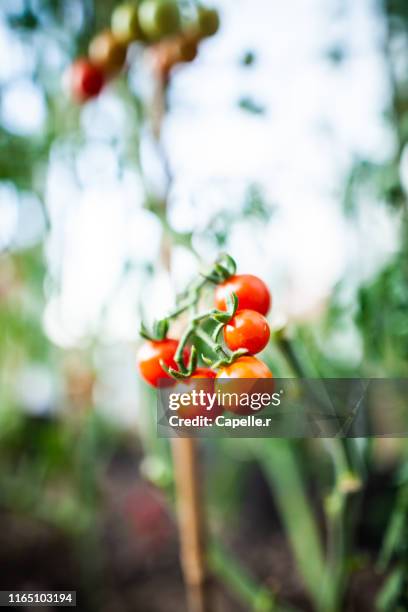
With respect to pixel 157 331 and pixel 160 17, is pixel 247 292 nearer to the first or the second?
pixel 157 331

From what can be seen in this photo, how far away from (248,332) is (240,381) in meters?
0.03

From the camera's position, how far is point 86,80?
2.25 ft

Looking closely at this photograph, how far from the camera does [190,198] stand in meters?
0.59

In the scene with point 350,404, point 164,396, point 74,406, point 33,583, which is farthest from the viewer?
point 74,406

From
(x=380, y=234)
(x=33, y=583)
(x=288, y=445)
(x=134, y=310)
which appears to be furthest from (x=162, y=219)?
(x=33, y=583)

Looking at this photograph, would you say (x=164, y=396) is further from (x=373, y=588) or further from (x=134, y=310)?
(x=373, y=588)

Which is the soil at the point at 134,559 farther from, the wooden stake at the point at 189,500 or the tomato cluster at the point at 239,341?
the tomato cluster at the point at 239,341

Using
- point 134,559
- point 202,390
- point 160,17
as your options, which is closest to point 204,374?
point 202,390

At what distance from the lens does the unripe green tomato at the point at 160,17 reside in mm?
549

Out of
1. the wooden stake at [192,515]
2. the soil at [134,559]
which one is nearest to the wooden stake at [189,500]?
the wooden stake at [192,515]

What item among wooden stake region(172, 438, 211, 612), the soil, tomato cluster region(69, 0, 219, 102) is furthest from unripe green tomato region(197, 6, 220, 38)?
the soil

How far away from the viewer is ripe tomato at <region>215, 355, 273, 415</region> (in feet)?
0.98

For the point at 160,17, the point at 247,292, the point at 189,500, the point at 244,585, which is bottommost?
the point at 244,585

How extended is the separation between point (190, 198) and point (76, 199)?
1.09 feet
